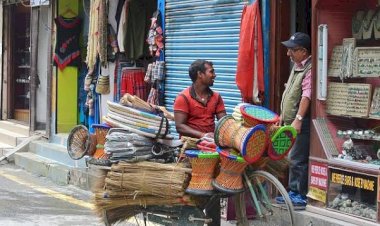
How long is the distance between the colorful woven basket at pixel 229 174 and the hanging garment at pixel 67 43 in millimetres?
7444

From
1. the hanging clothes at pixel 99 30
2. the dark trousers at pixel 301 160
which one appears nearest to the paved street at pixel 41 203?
the dark trousers at pixel 301 160

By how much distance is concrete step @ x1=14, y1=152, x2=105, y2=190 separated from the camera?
10.4 m

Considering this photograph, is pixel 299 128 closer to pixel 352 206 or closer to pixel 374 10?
pixel 352 206

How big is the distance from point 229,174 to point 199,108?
2.98 feet

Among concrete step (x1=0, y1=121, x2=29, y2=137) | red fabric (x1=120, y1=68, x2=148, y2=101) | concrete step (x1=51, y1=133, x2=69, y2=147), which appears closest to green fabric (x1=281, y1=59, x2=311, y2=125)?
red fabric (x1=120, y1=68, x2=148, y2=101)

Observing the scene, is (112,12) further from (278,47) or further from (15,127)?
(15,127)

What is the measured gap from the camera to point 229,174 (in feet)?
17.4

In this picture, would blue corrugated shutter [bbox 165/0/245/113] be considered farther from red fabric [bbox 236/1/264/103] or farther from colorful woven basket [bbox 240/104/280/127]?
colorful woven basket [bbox 240/104/280/127]

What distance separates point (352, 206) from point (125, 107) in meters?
2.26

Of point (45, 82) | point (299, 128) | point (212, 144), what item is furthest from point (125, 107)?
point (45, 82)

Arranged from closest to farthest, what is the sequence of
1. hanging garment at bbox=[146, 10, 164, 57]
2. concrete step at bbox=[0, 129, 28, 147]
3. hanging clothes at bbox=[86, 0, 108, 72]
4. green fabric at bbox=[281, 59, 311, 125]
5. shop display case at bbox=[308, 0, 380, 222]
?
shop display case at bbox=[308, 0, 380, 222]
green fabric at bbox=[281, 59, 311, 125]
hanging garment at bbox=[146, 10, 164, 57]
hanging clothes at bbox=[86, 0, 108, 72]
concrete step at bbox=[0, 129, 28, 147]

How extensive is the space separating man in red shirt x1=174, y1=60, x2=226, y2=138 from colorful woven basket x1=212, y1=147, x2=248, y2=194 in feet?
1.94

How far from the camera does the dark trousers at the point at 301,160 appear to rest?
672 cm

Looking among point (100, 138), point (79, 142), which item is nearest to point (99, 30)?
point (79, 142)
